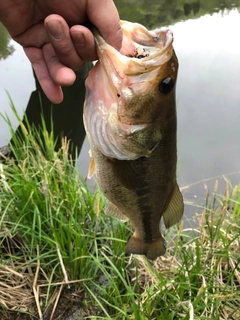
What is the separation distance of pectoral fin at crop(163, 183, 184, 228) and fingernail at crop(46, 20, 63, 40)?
32.4 inches

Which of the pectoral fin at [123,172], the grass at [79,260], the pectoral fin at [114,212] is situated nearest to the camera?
the pectoral fin at [123,172]

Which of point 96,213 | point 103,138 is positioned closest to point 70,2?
point 103,138

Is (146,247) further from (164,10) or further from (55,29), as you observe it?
(164,10)

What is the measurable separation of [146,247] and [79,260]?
870mm

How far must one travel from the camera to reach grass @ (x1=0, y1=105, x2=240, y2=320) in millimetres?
2477

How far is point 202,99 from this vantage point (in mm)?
6445

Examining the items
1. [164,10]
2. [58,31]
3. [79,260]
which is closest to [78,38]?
[58,31]

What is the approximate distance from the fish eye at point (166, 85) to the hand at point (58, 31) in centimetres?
23

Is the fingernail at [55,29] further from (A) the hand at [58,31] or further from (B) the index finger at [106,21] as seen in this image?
(B) the index finger at [106,21]

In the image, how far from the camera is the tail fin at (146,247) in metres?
1.97

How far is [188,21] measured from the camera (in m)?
11.4

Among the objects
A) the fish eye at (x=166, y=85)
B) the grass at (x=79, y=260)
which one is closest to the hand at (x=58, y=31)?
the fish eye at (x=166, y=85)

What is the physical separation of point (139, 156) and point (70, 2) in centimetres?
64

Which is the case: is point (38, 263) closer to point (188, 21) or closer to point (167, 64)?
point (167, 64)
